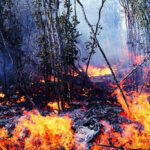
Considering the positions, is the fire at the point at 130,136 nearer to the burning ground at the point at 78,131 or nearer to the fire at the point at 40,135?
the burning ground at the point at 78,131

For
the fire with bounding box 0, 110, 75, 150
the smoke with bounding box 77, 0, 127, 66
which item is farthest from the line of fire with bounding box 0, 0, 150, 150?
the smoke with bounding box 77, 0, 127, 66

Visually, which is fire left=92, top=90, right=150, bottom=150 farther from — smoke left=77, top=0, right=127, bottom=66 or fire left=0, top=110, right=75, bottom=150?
smoke left=77, top=0, right=127, bottom=66

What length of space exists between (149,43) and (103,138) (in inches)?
403

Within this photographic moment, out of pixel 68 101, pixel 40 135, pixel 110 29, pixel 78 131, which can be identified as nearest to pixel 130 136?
pixel 78 131

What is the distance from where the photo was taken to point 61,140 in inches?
225

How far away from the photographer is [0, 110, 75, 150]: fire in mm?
5559

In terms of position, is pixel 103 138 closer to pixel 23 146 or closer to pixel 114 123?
pixel 114 123

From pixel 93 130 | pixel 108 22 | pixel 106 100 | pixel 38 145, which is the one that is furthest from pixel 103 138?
pixel 108 22

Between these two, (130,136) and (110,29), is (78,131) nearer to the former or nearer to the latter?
(130,136)

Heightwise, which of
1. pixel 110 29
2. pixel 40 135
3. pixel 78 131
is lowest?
pixel 40 135

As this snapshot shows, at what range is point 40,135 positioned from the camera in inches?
236

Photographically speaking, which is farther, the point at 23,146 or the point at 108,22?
the point at 108,22

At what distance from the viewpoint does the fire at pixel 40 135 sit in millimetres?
5559

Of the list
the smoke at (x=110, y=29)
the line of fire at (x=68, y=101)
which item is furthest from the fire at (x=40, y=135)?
the smoke at (x=110, y=29)
